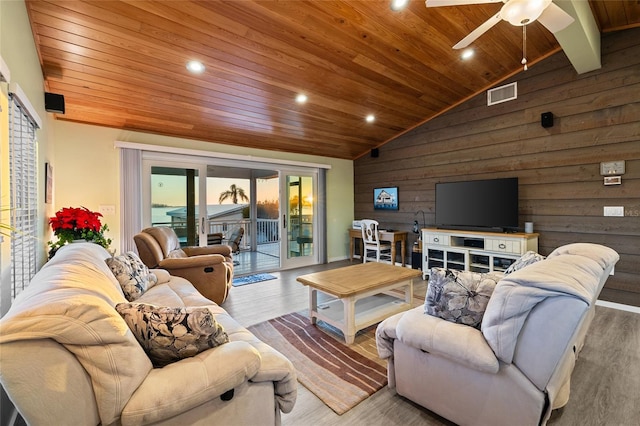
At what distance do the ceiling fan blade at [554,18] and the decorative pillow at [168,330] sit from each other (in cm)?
294

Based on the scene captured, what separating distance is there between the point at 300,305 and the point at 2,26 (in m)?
3.25

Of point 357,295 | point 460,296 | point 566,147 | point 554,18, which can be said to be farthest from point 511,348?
point 566,147

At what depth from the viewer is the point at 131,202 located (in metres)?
4.02

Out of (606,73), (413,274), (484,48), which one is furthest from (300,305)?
(606,73)

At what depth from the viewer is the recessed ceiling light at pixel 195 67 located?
2.95 m

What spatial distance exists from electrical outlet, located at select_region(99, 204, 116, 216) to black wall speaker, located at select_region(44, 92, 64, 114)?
140 centimetres

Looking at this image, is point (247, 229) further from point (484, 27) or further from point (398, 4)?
point (484, 27)

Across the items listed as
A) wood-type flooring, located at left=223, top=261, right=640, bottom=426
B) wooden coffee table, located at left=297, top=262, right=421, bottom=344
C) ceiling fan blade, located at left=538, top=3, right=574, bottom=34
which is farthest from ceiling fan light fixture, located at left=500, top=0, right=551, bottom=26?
wood-type flooring, located at left=223, top=261, right=640, bottom=426

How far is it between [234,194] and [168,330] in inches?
308

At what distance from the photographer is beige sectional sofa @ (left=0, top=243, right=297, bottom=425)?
856mm

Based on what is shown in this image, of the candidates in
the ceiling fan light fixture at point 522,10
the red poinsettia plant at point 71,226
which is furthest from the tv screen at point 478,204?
the red poinsettia plant at point 71,226

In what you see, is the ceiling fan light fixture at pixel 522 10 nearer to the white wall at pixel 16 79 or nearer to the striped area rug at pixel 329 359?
the striped area rug at pixel 329 359

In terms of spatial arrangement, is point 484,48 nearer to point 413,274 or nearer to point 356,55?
point 356,55

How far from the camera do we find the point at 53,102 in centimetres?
287
